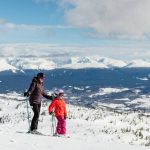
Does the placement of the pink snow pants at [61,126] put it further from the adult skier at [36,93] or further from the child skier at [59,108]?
the adult skier at [36,93]

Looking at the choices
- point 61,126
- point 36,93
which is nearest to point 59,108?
point 61,126

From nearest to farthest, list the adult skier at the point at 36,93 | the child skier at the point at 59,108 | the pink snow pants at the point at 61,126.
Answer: the adult skier at the point at 36,93, the child skier at the point at 59,108, the pink snow pants at the point at 61,126

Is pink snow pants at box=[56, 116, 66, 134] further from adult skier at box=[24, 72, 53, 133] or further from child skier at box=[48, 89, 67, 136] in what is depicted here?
adult skier at box=[24, 72, 53, 133]

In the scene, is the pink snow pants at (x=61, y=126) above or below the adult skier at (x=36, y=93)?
below

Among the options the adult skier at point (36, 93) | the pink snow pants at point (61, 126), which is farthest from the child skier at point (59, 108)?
the adult skier at point (36, 93)

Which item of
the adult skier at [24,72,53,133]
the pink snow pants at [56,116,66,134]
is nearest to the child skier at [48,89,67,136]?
the pink snow pants at [56,116,66,134]

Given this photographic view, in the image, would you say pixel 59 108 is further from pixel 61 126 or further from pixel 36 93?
pixel 36 93

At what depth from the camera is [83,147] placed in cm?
1692

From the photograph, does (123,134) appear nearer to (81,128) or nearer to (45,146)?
(81,128)

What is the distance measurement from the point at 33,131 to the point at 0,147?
454 centimetres

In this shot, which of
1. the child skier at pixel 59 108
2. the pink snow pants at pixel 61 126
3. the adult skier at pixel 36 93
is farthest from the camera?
the pink snow pants at pixel 61 126

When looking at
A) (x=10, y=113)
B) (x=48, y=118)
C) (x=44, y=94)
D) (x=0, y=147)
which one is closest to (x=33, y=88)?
(x=44, y=94)

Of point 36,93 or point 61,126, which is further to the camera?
point 61,126

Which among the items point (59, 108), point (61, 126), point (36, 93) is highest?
point (36, 93)
